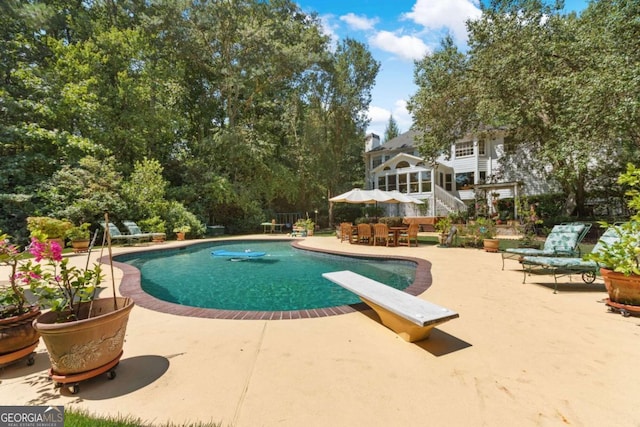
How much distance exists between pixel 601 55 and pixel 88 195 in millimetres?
21479

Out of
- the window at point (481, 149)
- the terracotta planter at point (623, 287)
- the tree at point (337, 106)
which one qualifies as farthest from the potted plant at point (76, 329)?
the window at point (481, 149)

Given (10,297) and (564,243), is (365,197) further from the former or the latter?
(10,297)

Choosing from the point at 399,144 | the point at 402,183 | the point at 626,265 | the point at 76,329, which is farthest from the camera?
the point at 399,144

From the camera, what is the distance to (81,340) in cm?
217

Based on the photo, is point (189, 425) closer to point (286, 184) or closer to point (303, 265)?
point (303, 265)

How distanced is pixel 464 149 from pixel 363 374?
24786 mm

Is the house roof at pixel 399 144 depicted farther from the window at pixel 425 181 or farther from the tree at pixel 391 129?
the tree at pixel 391 129

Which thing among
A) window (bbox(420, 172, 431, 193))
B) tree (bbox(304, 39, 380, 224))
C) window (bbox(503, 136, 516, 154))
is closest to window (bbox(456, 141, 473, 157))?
window (bbox(503, 136, 516, 154))

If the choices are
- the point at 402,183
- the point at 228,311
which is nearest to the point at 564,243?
the point at 228,311

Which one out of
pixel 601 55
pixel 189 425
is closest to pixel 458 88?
pixel 601 55

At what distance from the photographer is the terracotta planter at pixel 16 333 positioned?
2436 millimetres

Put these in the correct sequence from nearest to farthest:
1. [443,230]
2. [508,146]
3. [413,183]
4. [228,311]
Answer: [228,311] < [443,230] < [508,146] < [413,183]

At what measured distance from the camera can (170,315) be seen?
13.0 feet

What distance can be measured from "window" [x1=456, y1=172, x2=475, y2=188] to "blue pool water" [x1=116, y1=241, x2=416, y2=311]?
18.1 meters
